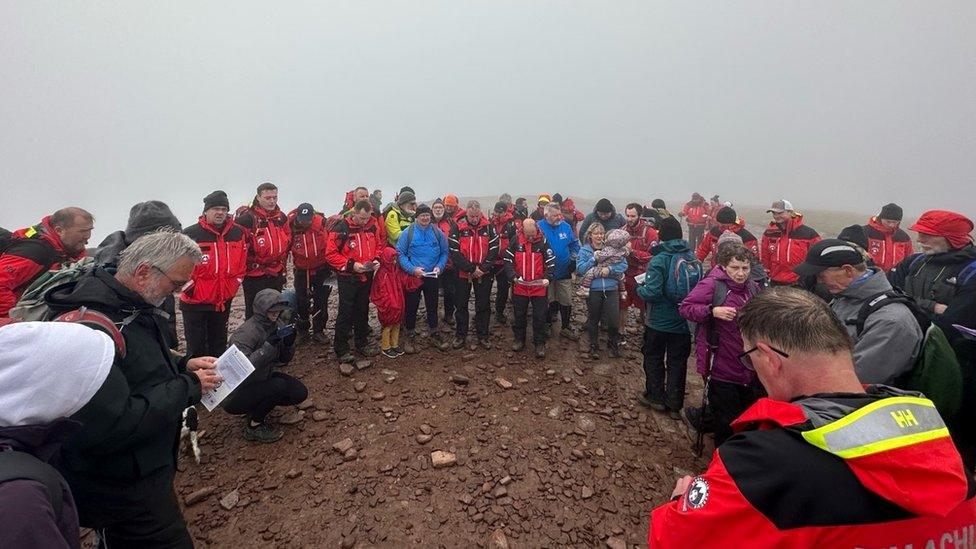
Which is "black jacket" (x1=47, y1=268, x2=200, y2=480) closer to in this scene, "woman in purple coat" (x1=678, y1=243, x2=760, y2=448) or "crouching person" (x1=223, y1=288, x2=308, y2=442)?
"crouching person" (x1=223, y1=288, x2=308, y2=442)

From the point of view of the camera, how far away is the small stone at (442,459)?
475 centimetres

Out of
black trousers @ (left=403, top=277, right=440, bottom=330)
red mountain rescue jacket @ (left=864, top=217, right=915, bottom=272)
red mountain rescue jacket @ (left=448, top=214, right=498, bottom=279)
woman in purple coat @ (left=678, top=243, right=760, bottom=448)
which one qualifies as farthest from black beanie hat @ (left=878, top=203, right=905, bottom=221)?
black trousers @ (left=403, top=277, right=440, bottom=330)

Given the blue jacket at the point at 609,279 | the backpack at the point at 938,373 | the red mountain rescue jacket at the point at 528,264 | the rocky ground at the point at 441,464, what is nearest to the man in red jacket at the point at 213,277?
the rocky ground at the point at 441,464

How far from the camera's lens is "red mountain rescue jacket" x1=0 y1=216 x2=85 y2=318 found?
4.55 metres

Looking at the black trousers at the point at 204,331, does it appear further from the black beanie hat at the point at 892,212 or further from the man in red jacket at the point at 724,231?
the black beanie hat at the point at 892,212

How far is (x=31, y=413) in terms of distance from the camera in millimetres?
1528

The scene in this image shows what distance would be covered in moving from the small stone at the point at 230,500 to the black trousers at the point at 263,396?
3.17 feet

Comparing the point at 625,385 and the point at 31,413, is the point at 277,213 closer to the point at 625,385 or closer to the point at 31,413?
the point at 31,413

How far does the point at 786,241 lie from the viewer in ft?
27.6

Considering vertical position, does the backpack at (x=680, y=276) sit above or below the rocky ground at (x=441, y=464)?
above

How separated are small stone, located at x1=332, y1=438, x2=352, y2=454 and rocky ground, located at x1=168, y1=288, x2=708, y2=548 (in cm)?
2

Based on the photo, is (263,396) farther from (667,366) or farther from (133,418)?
(667,366)

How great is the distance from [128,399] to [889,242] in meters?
13.7

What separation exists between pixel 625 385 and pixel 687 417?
3.94 feet
